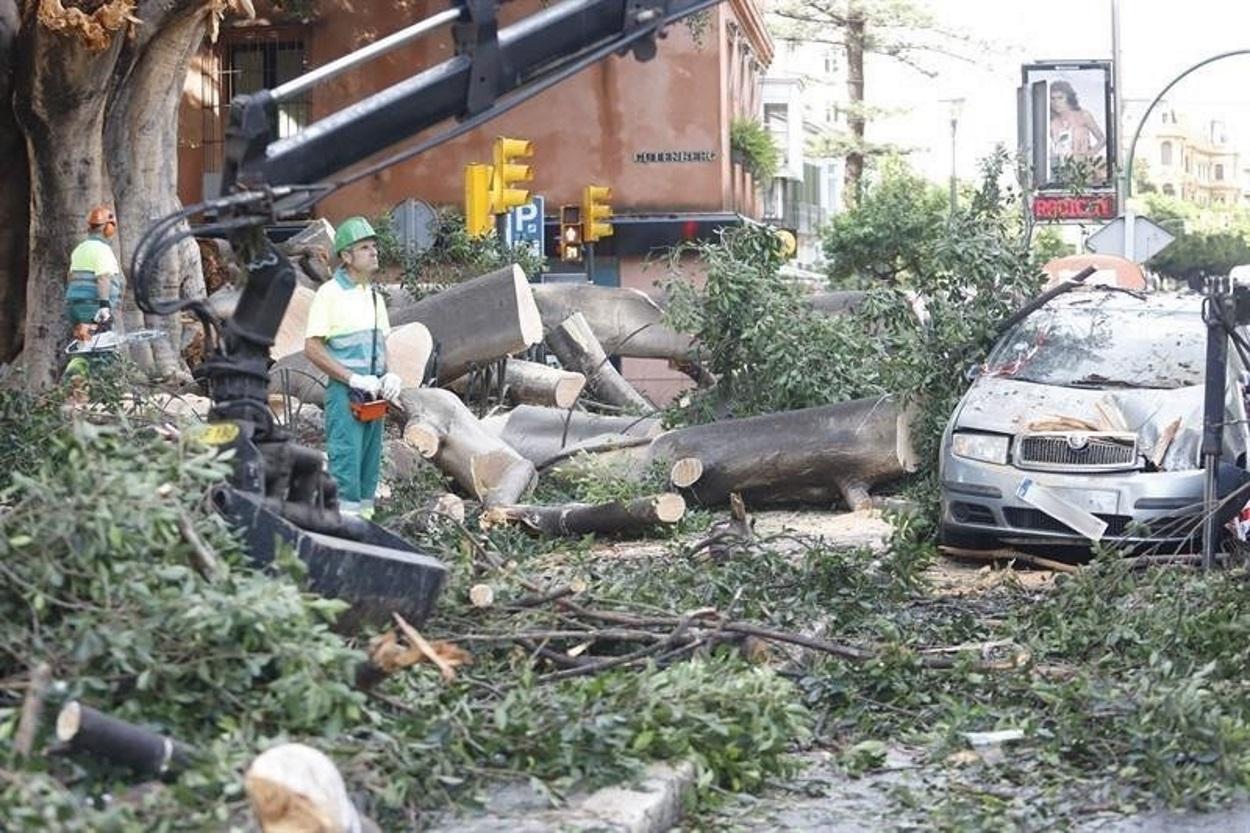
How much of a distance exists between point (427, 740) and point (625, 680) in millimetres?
1013

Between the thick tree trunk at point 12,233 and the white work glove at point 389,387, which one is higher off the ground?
the thick tree trunk at point 12,233

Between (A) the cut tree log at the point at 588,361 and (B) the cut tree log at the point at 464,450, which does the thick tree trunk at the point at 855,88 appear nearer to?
(A) the cut tree log at the point at 588,361

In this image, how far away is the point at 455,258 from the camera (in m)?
26.6

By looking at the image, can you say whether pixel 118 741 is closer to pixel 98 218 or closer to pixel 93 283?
pixel 93 283

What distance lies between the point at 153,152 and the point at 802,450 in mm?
8638

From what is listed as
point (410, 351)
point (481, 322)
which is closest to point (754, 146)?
point (481, 322)

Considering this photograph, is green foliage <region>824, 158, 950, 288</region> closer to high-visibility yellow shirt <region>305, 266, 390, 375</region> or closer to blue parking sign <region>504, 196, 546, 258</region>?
blue parking sign <region>504, 196, 546, 258</region>

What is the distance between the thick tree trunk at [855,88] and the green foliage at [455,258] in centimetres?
3177

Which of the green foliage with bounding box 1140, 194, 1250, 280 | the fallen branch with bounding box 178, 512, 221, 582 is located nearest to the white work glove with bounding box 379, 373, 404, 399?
the fallen branch with bounding box 178, 512, 221, 582

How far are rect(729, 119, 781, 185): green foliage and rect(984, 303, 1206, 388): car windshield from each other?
88.1 ft

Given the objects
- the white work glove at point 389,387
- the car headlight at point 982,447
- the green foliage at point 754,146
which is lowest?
the car headlight at point 982,447

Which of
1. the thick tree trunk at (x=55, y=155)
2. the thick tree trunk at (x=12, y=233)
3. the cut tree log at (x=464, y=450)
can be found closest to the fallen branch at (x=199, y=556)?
the cut tree log at (x=464, y=450)

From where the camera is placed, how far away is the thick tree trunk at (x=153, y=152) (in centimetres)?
2030

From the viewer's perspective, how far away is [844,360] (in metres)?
16.9
